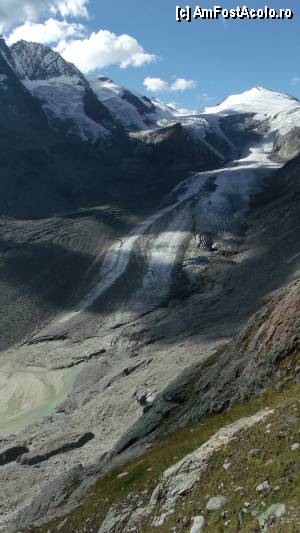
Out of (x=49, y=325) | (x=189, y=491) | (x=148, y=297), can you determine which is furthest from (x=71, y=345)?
(x=189, y=491)

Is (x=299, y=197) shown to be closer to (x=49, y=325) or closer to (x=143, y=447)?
(x=49, y=325)

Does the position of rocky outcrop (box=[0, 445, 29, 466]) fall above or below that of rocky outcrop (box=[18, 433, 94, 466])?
below

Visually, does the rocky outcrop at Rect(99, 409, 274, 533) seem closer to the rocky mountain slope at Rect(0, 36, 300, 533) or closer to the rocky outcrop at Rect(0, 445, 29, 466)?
the rocky mountain slope at Rect(0, 36, 300, 533)

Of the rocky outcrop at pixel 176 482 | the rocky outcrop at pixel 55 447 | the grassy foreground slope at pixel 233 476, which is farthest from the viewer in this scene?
the rocky outcrop at pixel 55 447

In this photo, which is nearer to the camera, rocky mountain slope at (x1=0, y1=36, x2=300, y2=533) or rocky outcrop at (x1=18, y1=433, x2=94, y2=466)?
rocky mountain slope at (x1=0, y1=36, x2=300, y2=533)

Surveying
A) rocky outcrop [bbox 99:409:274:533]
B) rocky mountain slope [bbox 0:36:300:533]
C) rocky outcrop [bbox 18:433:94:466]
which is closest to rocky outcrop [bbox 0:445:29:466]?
rocky mountain slope [bbox 0:36:300:533]

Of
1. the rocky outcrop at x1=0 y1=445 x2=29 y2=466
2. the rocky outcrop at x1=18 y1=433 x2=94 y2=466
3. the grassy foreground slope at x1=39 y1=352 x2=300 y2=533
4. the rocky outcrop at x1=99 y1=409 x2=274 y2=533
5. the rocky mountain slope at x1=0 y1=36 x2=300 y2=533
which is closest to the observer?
the grassy foreground slope at x1=39 y1=352 x2=300 y2=533

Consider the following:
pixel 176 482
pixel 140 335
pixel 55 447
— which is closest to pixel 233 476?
pixel 176 482

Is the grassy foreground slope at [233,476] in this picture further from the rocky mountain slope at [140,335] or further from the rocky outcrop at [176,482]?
the rocky outcrop at [176,482]

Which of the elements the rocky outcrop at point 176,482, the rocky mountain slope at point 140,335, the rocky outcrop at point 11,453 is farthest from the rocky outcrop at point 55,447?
the rocky outcrop at point 176,482
